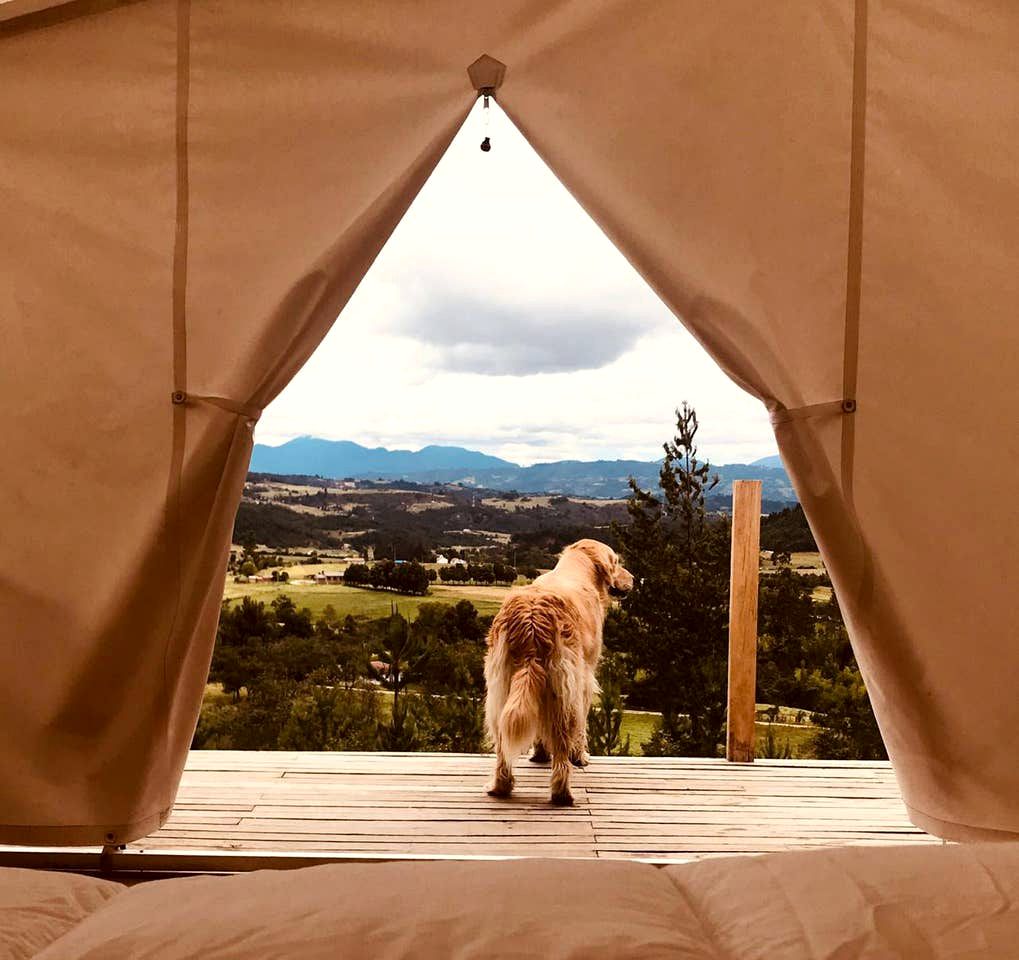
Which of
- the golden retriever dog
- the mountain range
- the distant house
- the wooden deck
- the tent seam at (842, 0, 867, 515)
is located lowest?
the wooden deck

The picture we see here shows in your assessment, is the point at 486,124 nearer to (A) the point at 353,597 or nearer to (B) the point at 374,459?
(A) the point at 353,597

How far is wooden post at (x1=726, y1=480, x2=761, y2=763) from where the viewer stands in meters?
2.90

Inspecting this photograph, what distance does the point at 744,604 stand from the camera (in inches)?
114

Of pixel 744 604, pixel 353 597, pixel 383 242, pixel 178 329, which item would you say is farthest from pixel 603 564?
pixel 178 329

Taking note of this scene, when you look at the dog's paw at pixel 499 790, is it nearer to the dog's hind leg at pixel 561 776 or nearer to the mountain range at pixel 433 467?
the dog's hind leg at pixel 561 776

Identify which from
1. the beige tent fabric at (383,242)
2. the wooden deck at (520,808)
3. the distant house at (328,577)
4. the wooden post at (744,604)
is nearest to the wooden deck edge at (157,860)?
the wooden deck at (520,808)

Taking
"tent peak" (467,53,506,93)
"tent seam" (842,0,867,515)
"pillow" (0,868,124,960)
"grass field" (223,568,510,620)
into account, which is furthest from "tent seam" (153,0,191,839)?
"grass field" (223,568,510,620)

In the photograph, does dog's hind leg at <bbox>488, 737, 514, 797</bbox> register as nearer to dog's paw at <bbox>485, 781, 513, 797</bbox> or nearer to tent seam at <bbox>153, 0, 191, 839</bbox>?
dog's paw at <bbox>485, 781, 513, 797</bbox>

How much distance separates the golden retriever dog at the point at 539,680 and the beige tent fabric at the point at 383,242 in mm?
1063

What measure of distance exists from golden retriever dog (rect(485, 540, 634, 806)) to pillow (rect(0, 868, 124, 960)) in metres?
1.79

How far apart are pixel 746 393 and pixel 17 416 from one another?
1.64 meters

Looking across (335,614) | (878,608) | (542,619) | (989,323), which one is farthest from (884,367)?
(335,614)

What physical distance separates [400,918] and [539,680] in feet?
6.38

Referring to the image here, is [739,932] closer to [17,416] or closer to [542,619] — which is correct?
[17,416]
